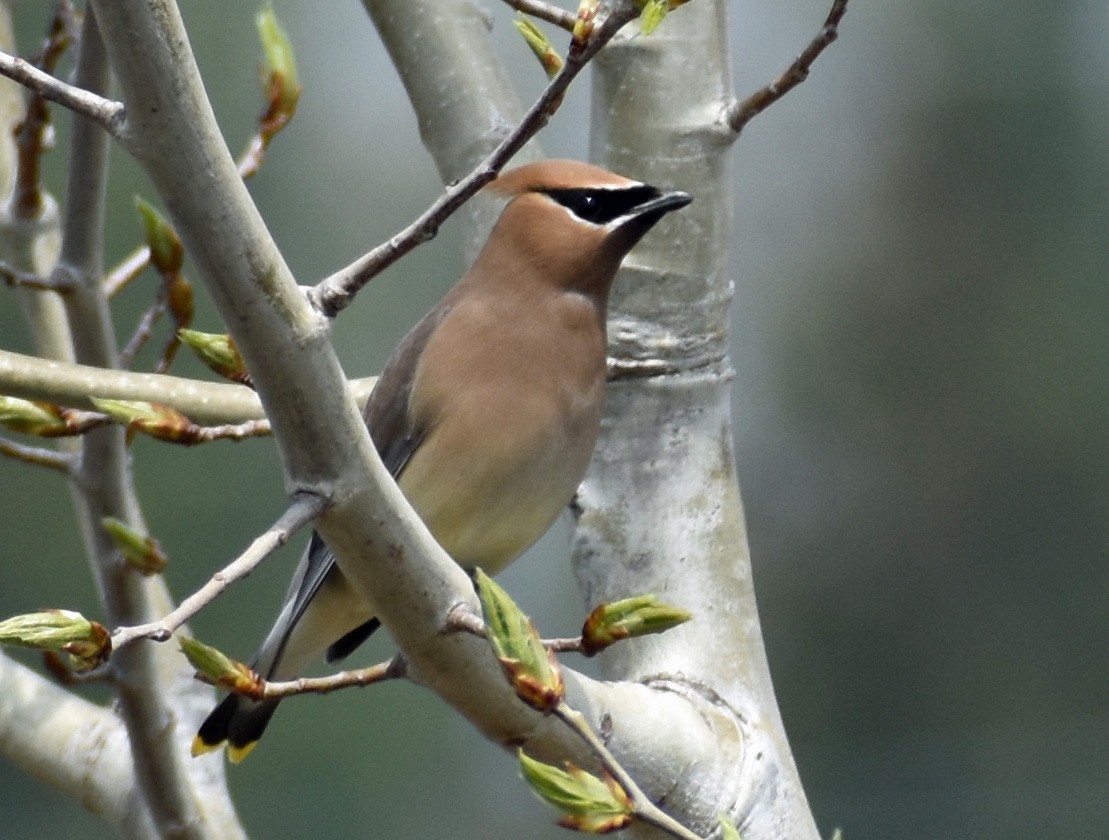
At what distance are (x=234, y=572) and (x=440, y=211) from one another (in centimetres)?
36

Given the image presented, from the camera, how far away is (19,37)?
6.54 meters

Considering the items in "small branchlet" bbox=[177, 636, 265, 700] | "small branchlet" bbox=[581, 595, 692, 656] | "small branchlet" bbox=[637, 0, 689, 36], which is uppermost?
"small branchlet" bbox=[637, 0, 689, 36]

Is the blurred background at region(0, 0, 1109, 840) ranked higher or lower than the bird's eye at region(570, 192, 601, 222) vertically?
lower

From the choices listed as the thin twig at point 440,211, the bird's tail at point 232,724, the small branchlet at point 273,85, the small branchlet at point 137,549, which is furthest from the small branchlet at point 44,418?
the thin twig at point 440,211

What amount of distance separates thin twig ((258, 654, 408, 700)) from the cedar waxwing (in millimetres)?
351

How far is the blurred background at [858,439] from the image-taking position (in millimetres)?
6133

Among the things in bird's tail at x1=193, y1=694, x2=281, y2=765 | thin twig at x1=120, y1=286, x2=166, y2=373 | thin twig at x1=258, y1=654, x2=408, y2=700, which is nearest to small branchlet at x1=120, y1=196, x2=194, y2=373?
thin twig at x1=120, y1=286, x2=166, y2=373

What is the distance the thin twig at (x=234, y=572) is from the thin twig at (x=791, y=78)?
2.68ft

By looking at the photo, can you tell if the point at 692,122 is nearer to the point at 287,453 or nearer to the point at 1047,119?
the point at 287,453

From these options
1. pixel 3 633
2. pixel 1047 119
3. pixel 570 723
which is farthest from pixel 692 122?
pixel 1047 119

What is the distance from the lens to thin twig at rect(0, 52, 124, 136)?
4.15 feet

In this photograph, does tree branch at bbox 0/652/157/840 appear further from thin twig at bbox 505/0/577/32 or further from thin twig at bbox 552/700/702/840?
thin twig at bbox 505/0/577/32

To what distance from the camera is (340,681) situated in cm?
173

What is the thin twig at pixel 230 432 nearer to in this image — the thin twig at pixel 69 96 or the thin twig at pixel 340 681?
the thin twig at pixel 340 681
